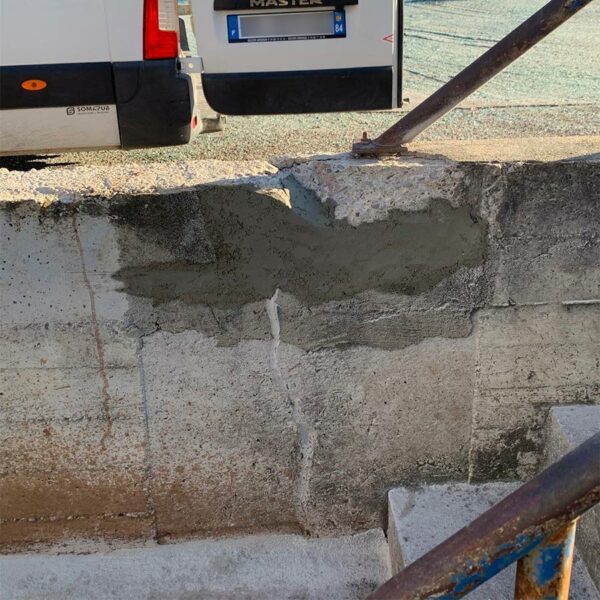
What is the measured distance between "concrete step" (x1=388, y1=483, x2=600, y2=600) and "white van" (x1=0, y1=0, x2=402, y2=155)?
201 centimetres

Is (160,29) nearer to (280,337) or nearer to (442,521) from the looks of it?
(280,337)

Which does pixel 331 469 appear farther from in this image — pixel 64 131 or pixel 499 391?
pixel 64 131

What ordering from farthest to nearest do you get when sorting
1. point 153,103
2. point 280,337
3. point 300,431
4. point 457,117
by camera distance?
point 457,117
point 153,103
point 300,431
point 280,337

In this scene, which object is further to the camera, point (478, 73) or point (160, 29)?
point (160, 29)

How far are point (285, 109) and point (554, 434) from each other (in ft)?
6.88

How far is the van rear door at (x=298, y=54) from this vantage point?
11.8ft

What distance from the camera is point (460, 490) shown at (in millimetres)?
2621

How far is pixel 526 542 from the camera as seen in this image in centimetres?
139

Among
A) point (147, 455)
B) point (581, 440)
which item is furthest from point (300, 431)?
point (581, 440)

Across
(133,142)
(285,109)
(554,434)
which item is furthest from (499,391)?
(133,142)

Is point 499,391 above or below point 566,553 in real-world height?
below

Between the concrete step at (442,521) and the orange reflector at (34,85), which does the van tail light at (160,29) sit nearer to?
the orange reflector at (34,85)

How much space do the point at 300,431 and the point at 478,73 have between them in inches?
49.2

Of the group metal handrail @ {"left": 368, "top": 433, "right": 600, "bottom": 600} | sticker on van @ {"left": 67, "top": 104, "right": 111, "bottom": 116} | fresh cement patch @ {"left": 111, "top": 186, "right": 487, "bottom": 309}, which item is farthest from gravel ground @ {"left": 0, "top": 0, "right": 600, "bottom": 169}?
metal handrail @ {"left": 368, "top": 433, "right": 600, "bottom": 600}
